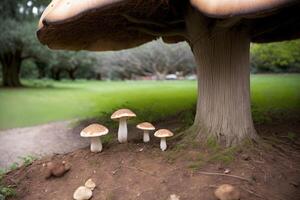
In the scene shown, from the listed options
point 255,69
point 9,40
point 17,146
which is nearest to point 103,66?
point 255,69

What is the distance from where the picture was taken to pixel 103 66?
4341cm

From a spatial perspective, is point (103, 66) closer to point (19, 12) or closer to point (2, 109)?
point (19, 12)

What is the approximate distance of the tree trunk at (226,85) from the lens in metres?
4.09

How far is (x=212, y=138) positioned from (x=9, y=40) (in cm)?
1748

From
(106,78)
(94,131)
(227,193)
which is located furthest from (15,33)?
→ (106,78)

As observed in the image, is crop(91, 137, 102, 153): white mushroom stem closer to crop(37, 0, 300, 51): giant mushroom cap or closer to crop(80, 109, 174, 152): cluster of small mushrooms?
crop(80, 109, 174, 152): cluster of small mushrooms

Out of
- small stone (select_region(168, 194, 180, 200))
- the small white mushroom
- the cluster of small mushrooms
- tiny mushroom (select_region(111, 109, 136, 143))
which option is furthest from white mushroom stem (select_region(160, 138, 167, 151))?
the small white mushroom

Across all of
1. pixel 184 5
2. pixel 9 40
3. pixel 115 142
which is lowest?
pixel 115 142

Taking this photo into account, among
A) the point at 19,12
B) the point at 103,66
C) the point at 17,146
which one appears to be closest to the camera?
the point at 17,146

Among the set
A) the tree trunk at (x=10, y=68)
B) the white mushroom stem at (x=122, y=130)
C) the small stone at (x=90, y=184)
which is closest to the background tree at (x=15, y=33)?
the tree trunk at (x=10, y=68)

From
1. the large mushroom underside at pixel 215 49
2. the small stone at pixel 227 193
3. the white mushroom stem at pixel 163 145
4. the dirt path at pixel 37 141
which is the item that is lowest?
the dirt path at pixel 37 141

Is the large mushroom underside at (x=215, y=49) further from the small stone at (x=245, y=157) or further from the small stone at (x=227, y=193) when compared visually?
the small stone at (x=227, y=193)

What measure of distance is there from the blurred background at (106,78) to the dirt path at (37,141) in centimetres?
96

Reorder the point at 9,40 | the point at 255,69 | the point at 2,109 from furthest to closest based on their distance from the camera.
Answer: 1. the point at 255,69
2. the point at 9,40
3. the point at 2,109
